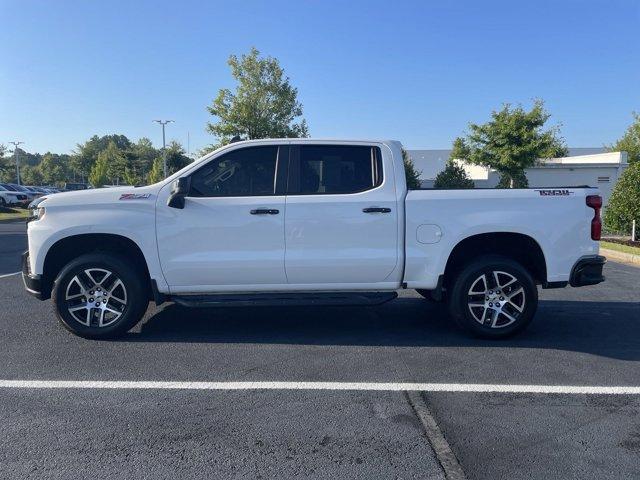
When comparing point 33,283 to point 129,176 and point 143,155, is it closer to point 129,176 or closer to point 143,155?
point 129,176

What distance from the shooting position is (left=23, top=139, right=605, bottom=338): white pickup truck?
5.23 meters

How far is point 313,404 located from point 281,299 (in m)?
1.54

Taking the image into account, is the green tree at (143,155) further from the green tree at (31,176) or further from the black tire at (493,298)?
the black tire at (493,298)

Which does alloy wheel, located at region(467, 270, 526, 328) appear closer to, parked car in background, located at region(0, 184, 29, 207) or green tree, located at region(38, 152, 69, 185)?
parked car in background, located at region(0, 184, 29, 207)

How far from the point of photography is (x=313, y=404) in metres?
3.90

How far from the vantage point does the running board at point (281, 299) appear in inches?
205

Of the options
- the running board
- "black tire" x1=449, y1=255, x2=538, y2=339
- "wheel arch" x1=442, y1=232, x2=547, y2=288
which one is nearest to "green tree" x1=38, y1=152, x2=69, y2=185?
the running board

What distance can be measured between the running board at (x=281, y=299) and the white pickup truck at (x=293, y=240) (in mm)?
12

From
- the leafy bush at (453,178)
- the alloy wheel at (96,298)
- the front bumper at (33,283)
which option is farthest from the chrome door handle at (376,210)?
the leafy bush at (453,178)

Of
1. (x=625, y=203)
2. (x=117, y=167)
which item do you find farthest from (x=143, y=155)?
(x=625, y=203)

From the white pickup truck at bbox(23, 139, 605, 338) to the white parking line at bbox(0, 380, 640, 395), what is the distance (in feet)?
3.51

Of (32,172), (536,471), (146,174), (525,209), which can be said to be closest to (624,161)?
(525,209)

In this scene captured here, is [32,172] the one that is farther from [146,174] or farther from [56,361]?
[56,361]

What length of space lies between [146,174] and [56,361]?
2562 inches
